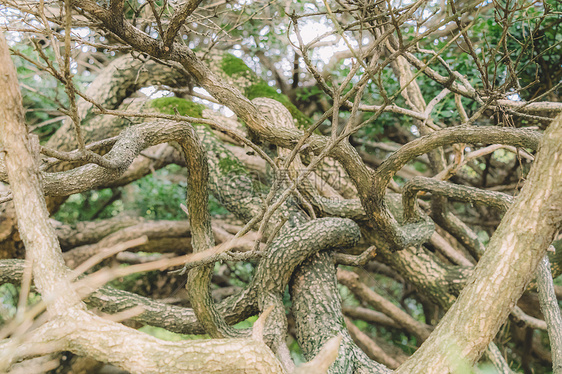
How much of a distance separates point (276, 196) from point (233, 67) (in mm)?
1887

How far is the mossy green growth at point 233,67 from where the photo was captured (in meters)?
4.74

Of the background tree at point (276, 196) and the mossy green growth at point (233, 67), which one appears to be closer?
the background tree at point (276, 196)

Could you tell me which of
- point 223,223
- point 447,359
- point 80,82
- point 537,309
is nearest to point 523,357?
point 537,309

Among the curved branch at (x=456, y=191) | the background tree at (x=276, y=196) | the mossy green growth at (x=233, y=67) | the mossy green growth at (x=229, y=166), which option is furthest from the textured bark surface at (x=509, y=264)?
the mossy green growth at (x=233, y=67)

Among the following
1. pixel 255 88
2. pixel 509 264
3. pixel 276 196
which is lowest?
pixel 509 264

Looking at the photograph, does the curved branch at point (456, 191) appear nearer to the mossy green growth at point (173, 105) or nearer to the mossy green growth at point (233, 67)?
the mossy green growth at point (173, 105)

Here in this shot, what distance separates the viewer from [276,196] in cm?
383

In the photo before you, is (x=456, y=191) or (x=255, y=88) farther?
(x=255, y=88)

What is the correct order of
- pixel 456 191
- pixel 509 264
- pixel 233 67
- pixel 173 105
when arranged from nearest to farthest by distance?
pixel 509 264, pixel 456 191, pixel 173 105, pixel 233 67

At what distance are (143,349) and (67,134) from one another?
3841 millimetres

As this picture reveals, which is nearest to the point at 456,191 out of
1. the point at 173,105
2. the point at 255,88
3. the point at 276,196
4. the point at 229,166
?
the point at 276,196

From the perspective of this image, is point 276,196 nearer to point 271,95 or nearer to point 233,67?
point 271,95

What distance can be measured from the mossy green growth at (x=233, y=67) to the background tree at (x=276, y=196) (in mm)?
20

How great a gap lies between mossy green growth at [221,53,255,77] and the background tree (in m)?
0.02
